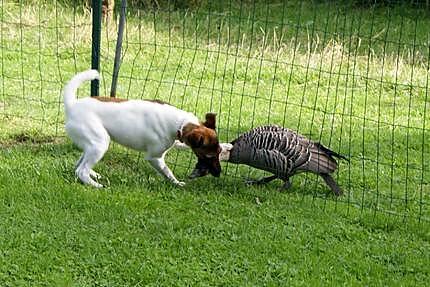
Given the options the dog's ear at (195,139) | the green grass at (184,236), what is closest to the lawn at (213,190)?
the green grass at (184,236)

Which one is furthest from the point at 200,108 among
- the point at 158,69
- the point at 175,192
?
the point at 175,192

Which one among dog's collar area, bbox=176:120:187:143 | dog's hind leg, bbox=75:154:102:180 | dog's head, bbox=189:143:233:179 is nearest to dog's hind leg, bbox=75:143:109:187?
dog's hind leg, bbox=75:154:102:180

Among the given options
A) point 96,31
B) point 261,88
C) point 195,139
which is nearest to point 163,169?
point 195,139

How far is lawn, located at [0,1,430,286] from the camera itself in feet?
16.5

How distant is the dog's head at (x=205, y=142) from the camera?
6020 mm

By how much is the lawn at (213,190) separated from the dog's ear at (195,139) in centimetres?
36

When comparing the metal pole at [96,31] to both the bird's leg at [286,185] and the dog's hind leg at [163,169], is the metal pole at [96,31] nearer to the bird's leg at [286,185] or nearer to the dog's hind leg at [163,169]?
the dog's hind leg at [163,169]

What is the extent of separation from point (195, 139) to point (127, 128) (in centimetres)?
49

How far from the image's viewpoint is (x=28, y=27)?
36.0 ft

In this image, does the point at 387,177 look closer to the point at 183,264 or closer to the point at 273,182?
the point at 273,182

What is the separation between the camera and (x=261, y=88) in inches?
378

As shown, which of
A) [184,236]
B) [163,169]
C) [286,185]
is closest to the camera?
[184,236]

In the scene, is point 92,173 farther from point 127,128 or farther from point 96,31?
point 96,31

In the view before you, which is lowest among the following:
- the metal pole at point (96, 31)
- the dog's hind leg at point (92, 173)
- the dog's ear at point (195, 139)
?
the dog's hind leg at point (92, 173)
